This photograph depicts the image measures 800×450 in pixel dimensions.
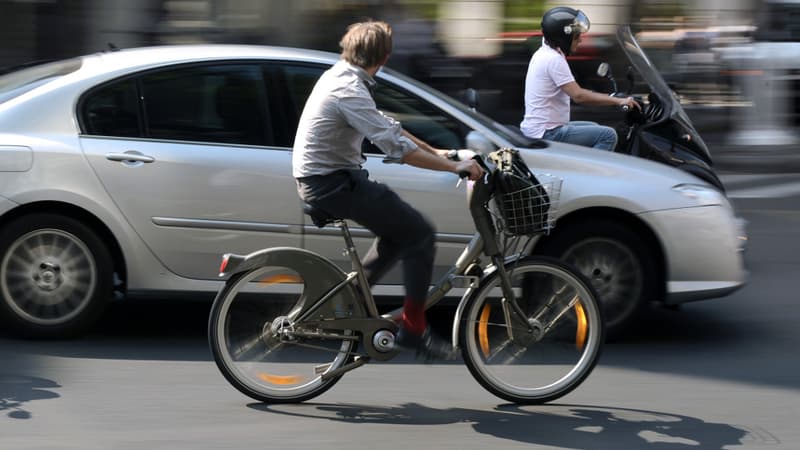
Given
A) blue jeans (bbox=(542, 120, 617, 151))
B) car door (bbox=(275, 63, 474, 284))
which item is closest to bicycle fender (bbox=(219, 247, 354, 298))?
car door (bbox=(275, 63, 474, 284))

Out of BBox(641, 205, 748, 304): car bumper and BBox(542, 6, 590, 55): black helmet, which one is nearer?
BBox(641, 205, 748, 304): car bumper

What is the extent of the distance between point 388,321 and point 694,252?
1.90 metres

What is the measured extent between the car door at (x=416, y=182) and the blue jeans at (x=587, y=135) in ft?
4.54

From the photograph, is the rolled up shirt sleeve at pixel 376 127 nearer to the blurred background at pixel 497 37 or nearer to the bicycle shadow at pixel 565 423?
the bicycle shadow at pixel 565 423

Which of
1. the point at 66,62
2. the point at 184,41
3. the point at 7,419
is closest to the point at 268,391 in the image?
the point at 7,419

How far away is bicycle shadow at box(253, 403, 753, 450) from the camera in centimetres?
497

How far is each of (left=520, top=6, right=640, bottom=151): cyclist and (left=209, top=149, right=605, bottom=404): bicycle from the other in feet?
8.20

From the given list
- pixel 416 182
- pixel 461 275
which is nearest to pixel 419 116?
pixel 416 182

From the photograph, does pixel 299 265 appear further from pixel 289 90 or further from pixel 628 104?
pixel 628 104

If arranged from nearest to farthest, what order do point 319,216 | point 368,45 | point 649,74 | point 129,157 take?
point 368,45 < point 319,216 < point 129,157 < point 649,74

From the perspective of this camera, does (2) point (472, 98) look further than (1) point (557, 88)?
No

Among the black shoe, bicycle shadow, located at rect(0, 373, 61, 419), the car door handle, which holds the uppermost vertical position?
the car door handle

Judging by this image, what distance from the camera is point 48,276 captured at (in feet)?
20.6

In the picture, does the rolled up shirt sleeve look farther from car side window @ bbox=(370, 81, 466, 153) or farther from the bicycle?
car side window @ bbox=(370, 81, 466, 153)
